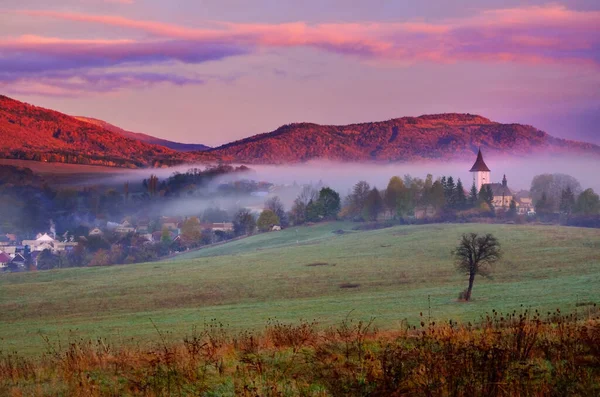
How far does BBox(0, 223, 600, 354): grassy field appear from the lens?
3984cm

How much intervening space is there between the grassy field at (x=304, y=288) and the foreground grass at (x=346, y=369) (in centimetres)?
1205

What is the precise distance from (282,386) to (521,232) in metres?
83.8

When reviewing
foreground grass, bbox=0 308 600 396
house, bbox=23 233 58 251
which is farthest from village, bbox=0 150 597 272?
foreground grass, bbox=0 308 600 396

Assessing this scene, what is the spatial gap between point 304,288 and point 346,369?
47.1 meters

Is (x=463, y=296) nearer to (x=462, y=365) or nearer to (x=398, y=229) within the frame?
(x=462, y=365)

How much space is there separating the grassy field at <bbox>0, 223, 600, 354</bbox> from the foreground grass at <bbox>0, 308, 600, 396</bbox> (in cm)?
1205

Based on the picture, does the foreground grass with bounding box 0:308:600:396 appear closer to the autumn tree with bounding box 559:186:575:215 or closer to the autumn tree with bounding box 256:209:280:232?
the autumn tree with bounding box 559:186:575:215

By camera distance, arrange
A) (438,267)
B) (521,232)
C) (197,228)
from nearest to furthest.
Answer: (438,267) < (521,232) < (197,228)

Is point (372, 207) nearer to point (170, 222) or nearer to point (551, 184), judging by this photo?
point (551, 184)

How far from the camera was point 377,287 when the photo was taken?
57062 millimetres

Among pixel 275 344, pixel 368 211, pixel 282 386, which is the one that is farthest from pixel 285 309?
pixel 368 211

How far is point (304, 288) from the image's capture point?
58.1m

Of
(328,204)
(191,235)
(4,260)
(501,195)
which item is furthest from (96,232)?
(501,195)

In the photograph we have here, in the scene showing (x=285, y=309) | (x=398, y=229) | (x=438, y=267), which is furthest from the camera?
(x=398, y=229)
